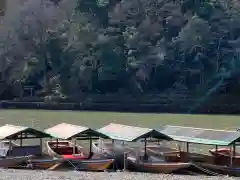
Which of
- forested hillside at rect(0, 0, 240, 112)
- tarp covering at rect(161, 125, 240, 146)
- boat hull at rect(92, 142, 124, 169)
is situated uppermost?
forested hillside at rect(0, 0, 240, 112)

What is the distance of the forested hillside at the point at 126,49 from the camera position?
67.8m

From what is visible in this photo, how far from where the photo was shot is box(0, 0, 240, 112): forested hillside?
67812 mm

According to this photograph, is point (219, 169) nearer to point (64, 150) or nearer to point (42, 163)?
point (42, 163)

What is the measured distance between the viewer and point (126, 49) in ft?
231

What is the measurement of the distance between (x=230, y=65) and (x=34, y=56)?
23.2 metres

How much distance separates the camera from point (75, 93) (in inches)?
2773

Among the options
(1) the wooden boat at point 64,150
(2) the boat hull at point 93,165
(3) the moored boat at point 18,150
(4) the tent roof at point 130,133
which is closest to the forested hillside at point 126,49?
(1) the wooden boat at point 64,150

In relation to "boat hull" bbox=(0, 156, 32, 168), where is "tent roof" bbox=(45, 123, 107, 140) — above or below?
above

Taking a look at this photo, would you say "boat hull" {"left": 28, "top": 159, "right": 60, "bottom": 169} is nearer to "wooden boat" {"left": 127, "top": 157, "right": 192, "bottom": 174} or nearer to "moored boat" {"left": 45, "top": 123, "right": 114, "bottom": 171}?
"moored boat" {"left": 45, "top": 123, "right": 114, "bottom": 171}

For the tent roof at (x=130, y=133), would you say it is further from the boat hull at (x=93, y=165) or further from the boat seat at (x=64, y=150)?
the boat seat at (x=64, y=150)

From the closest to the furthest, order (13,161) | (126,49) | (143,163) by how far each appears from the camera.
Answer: (143,163), (13,161), (126,49)

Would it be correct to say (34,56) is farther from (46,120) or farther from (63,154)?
Result: (63,154)

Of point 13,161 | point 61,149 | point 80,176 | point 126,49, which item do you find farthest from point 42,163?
point 126,49

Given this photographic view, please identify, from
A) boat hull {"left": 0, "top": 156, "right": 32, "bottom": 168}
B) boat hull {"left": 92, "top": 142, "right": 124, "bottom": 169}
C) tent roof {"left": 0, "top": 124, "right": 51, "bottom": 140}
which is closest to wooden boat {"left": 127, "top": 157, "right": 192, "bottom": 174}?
boat hull {"left": 92, "top": 142, "right": 124, "bottom": 169}
